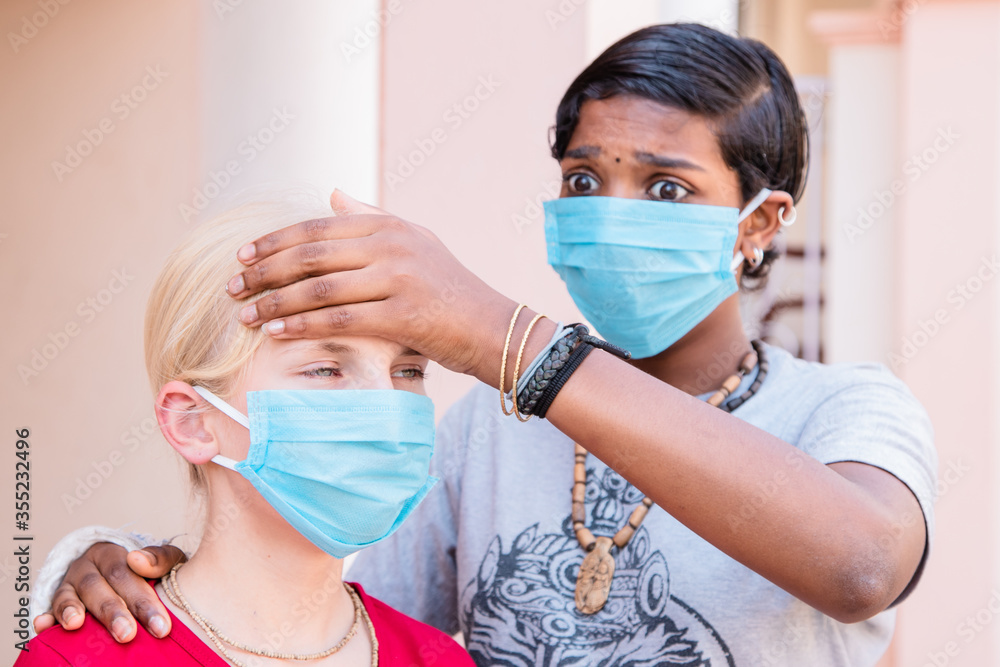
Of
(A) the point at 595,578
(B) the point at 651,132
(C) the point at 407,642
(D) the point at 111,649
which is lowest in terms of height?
(C) the point at 407,642

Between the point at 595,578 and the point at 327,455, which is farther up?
the point at 327,455

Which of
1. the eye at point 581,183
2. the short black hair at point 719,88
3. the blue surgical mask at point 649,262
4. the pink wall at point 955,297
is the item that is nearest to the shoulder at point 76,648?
the blue surgical mask at point 649,262

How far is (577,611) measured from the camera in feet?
6.44

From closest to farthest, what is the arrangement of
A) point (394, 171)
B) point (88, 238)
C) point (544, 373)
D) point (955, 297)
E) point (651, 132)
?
point (544, 373) → point (651, 132) → point (88, 238) → point (394, 171) → point (955, 297)

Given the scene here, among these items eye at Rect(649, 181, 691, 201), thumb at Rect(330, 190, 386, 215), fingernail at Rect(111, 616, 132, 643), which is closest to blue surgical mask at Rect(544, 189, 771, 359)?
eye at Rect(649, 181, 691, 201)

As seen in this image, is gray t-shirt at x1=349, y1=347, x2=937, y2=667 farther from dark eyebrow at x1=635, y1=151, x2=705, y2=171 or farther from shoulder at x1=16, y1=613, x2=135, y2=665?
shoulder at x1=16, y1=613, x2=135, y2=665

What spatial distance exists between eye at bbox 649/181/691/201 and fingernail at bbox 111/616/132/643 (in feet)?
4.35

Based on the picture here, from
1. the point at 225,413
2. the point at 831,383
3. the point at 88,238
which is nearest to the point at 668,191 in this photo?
the point at 831,383

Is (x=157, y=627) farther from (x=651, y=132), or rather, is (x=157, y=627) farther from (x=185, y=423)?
(x=651, y=132)

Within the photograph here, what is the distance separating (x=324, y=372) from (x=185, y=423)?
0.93ft

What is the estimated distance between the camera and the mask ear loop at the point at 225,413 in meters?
Answer: 1.73

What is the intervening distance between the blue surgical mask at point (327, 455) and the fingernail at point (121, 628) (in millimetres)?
294

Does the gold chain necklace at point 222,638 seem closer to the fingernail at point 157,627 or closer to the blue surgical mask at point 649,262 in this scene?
the fingernail at point 157,627

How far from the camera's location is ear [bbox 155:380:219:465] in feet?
5.85
